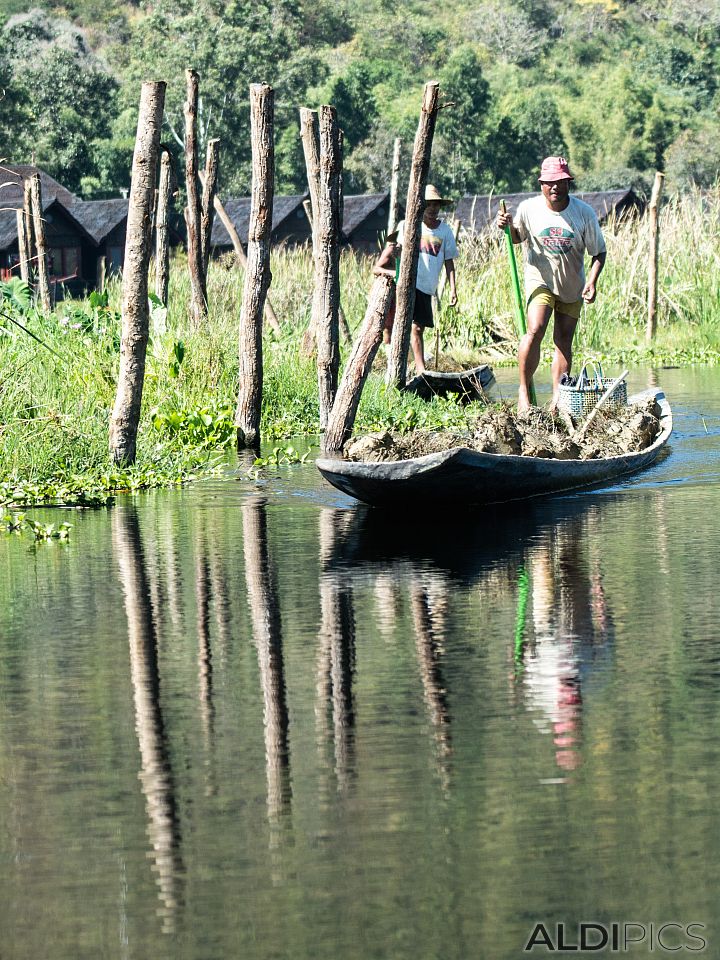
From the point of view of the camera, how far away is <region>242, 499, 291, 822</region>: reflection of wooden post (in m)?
5.11

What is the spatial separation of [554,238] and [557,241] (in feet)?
0.11

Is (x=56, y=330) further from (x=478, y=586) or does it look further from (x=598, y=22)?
(x=598, y=22)

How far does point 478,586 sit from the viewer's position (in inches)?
322

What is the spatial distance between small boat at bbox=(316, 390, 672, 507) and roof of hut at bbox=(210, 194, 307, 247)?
44708mm

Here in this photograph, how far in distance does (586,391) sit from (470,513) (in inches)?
126

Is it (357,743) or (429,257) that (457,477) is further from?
(429,257)

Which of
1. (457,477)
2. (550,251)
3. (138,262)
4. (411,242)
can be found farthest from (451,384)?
(457,477)

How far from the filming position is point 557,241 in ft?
45.1

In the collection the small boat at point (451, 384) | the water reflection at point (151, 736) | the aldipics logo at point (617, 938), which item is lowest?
the aldipics logo at point (617, 938)

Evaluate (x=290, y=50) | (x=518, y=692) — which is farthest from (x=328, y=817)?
(x=290, y=50)

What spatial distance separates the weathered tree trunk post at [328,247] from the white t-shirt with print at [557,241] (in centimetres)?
164

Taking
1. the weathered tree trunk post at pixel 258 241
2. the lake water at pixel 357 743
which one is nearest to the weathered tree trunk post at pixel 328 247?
the weathered tree trunk post at pixel 258 241

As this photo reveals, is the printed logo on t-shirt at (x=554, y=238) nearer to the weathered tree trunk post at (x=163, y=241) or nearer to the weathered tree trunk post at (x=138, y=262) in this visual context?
the weathered tree trunk post at (x=138, y=262)

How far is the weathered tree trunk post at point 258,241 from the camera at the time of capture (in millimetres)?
13844
